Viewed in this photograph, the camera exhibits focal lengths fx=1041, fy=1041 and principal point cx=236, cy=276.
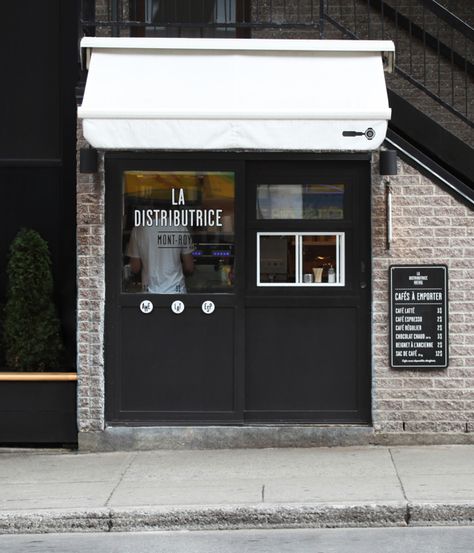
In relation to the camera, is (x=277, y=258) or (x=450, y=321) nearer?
(x=450, y=321)

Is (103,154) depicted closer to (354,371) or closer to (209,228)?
(209,228)

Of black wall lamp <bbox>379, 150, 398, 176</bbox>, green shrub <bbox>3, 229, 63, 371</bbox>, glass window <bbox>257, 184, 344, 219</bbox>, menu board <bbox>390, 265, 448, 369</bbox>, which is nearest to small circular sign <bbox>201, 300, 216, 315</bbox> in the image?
glass window <bbox>257, 184, 344, 219</bbox>

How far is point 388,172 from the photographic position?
8.77 m

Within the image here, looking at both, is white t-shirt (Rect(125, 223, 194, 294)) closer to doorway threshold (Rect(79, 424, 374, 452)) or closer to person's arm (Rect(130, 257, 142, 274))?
person's arm (Rect(130, 257, 142, 274))

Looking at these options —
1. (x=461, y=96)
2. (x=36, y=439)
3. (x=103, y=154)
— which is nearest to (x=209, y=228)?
(x=103, y=154)

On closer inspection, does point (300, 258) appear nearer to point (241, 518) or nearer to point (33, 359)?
point (33, 359)

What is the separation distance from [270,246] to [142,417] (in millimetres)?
1849

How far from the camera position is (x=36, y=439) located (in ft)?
29.7

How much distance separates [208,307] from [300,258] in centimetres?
91

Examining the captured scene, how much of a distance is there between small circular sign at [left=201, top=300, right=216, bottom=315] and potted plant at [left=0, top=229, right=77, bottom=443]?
1257 mm

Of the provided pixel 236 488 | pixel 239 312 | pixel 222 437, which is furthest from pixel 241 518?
pixel 239 312

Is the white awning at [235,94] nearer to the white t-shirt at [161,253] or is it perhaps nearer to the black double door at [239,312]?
the black double door at [239,312]

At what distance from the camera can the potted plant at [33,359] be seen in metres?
9.01

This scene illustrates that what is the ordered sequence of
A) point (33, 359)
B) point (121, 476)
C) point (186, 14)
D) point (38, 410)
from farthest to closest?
1. point (186, 14)
2. point (33, 359)
3. point (38, 410)
4. point (121, 476)
